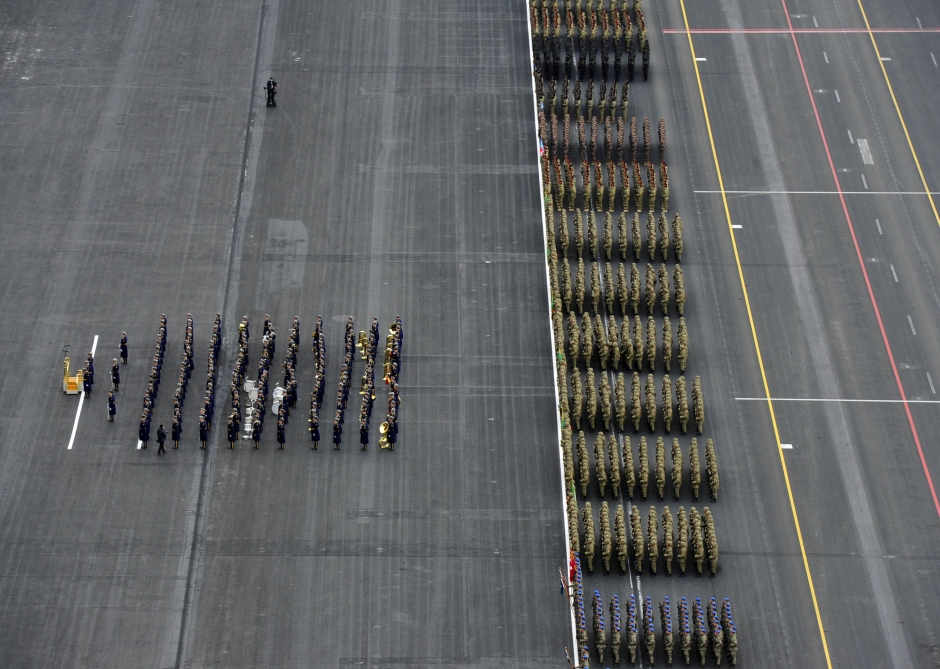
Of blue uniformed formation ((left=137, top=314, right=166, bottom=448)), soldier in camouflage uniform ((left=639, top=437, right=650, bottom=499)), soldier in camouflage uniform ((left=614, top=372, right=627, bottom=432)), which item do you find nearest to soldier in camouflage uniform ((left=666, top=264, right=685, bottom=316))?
soldier in camouflage uniform ((left=614, top=372, right=627, bottom=432))

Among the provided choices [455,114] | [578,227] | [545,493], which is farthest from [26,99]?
[545,493]

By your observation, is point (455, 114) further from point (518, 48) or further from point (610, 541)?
point (610, 541)

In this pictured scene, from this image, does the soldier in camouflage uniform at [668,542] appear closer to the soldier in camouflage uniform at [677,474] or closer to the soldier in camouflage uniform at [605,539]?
the soldier in camouflage uniform at [605,539]

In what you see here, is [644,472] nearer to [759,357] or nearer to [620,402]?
[620,402]

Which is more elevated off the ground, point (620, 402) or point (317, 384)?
point (317, 384)

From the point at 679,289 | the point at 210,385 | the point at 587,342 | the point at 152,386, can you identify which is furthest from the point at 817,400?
the point at 152,386

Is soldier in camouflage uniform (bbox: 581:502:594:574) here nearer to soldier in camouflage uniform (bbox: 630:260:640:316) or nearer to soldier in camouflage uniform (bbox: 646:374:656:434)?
soldier in camouflage uniform (bbox: 646:374:656:434)

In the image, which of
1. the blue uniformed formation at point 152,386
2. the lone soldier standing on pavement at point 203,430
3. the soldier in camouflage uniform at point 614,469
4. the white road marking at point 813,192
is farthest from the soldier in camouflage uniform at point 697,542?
the white road marking at point 813,192
